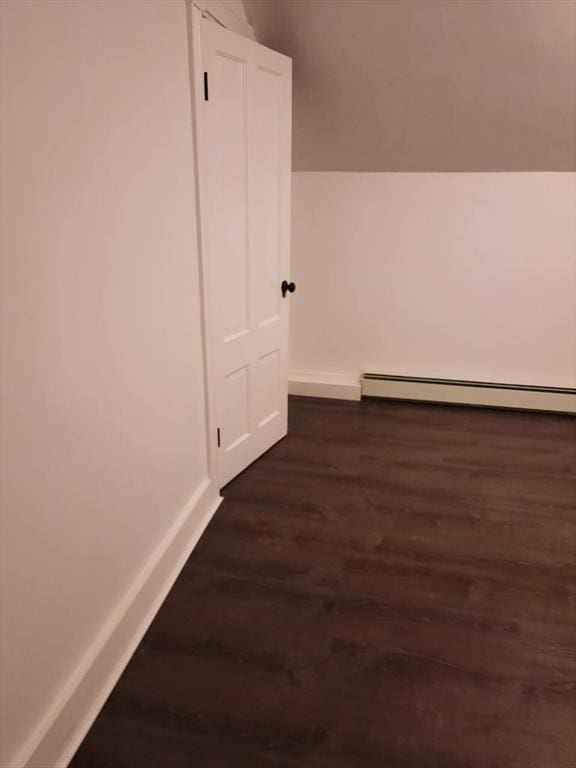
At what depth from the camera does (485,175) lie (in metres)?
3.25

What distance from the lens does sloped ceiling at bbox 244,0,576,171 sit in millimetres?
2383

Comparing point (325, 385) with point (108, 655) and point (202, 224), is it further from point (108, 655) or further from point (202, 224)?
point (108, 655)

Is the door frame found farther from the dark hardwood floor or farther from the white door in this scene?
the dark hardwood floor

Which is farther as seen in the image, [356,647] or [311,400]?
[311,400]

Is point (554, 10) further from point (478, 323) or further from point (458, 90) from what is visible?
point (478, 323)

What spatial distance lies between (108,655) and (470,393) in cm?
263

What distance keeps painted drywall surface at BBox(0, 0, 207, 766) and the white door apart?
9.0 inches

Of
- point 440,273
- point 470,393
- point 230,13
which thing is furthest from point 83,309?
point 470,393

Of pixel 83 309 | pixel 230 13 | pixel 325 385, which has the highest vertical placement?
pixel 230 13

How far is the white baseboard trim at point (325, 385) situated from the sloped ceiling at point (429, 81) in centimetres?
133

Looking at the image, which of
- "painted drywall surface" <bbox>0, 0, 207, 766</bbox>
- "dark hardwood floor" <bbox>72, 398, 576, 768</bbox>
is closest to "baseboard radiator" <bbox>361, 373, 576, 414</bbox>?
"dark hardwood floor" <bbox>72, 398, 576, 768</bbox>

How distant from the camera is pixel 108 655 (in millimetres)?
1684

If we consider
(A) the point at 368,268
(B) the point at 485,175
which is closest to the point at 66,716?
(A) the point at 368,268

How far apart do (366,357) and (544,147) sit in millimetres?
1564
